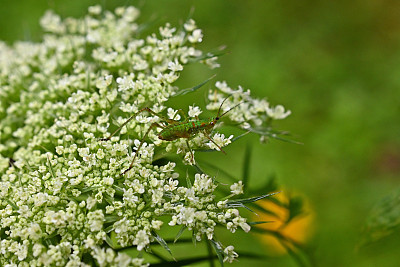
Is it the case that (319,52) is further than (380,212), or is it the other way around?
(319,52)

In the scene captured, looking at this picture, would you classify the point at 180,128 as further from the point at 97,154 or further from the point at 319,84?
the point at 319,84

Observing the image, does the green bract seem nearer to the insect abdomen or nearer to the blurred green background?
the insect abdomen

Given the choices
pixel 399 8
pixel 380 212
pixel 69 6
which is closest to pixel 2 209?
pixel 380 212

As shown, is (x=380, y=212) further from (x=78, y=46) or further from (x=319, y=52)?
(x=319, y=52)

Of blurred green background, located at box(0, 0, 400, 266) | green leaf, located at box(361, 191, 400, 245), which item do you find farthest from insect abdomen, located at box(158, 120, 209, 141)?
blurred green background, located at box(0, 0, 400, 266)

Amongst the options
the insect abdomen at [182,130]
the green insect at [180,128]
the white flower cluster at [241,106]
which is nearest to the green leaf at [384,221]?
the white flower cluster at [241,106]

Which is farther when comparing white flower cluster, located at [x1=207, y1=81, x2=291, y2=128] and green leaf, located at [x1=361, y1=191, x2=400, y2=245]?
green leaf, located at [x1=361, y1=191, x2=400, y2=245]

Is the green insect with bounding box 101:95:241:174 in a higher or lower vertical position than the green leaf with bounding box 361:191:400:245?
higher
